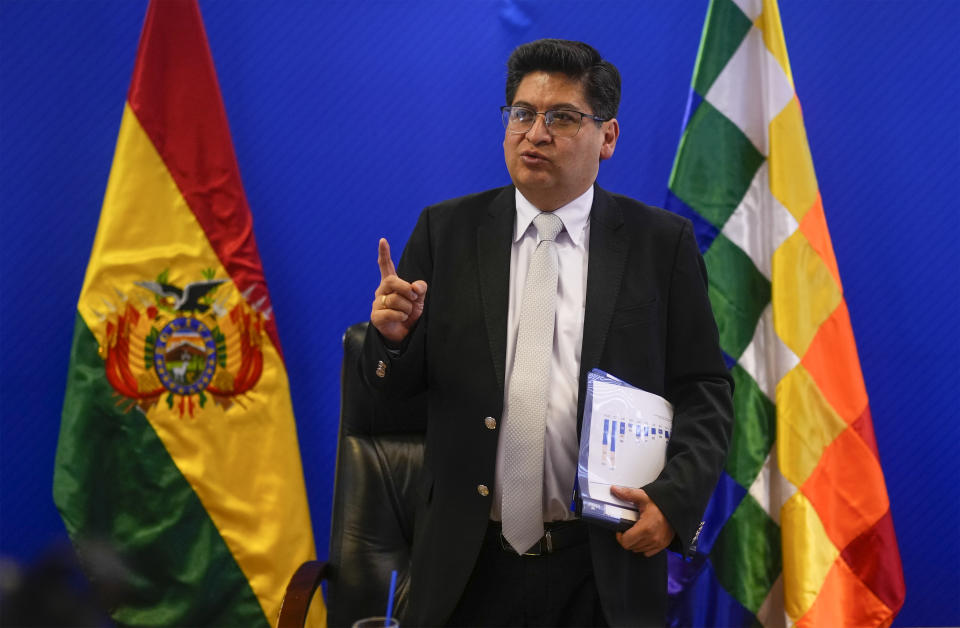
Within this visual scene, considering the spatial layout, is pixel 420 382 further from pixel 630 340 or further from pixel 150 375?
pixel 150 375

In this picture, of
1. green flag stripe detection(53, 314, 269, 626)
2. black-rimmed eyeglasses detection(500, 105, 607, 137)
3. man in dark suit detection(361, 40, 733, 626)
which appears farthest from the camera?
green flag stripe detection(53, 314, 269, 626)

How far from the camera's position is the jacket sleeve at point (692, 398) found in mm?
1508

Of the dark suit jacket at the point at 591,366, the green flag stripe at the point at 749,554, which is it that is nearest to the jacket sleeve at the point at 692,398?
the dark suit jacket at the point at 591,366

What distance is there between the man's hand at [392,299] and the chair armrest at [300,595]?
20.6 inches

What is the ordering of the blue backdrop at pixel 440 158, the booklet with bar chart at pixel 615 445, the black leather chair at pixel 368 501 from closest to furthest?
the booklet with bar chart at pixel 615 445 < the black leather chair at pixel 368 501 < the blue backdrop at pixel 440 158

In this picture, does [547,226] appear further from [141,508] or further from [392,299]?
[141,508]

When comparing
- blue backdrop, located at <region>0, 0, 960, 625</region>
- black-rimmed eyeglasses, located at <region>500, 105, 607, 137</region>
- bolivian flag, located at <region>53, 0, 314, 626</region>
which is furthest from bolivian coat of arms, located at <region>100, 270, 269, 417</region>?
black-rimmed eyeglasses, located at <region>500, 105, 607, 137</region>

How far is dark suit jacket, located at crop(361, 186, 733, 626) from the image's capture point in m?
1.55

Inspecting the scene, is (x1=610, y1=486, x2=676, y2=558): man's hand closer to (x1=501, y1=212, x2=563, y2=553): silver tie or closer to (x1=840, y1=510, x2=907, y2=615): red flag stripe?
(x1=501, y1=212, x2=563, y2=553): silver tie

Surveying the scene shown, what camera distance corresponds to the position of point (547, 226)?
5.50 ft

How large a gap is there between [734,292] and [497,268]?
1.06m

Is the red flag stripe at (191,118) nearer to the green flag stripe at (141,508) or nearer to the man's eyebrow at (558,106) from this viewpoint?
the green flag stripe at (141,508)

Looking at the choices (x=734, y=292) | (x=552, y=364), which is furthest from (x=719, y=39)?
(x=552, y=364)

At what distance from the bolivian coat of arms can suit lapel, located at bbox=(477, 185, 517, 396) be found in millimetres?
1002
